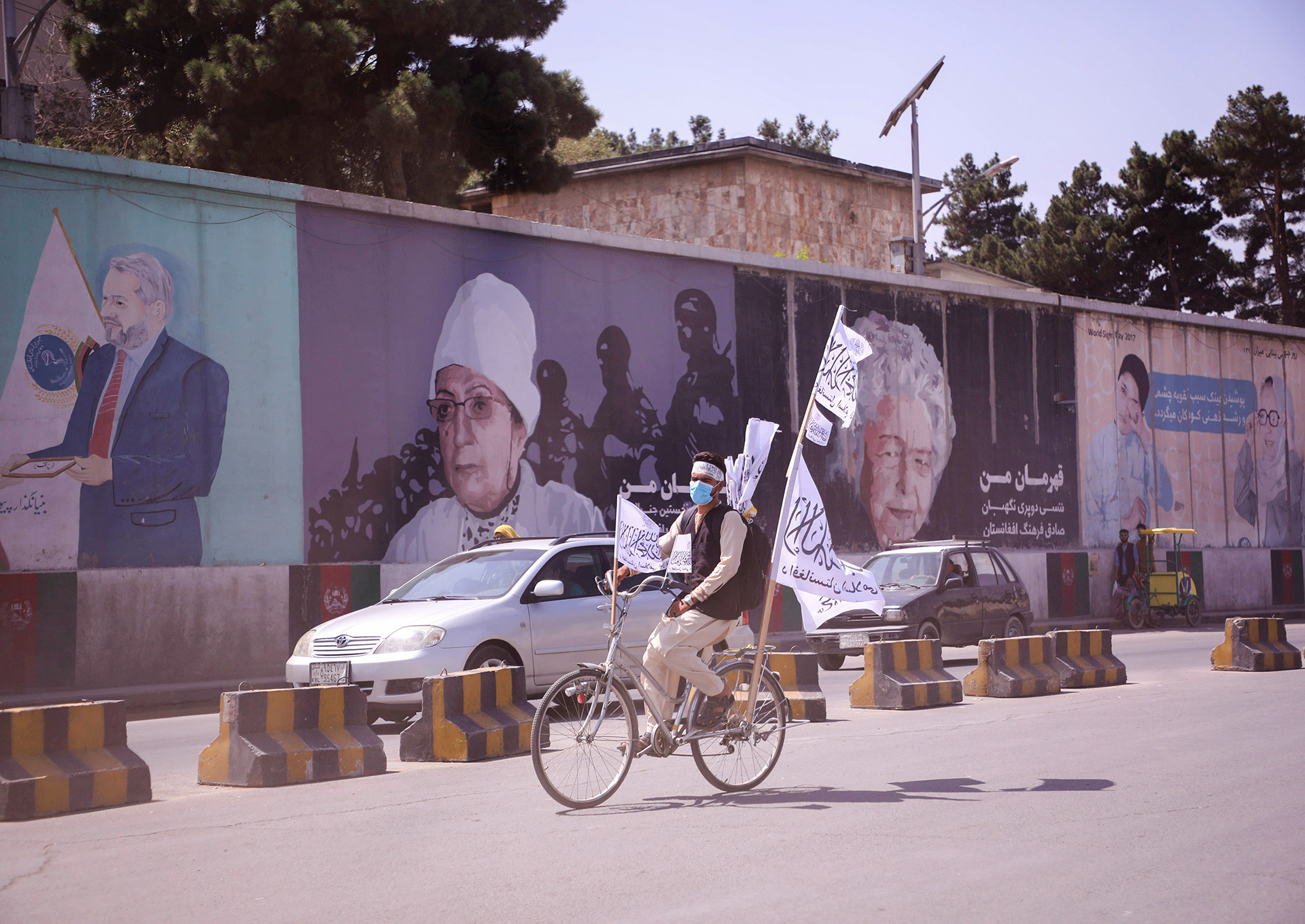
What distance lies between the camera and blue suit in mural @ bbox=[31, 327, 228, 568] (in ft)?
56.6

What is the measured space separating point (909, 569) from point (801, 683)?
7.69m

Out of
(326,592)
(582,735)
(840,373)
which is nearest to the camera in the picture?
(582,735)

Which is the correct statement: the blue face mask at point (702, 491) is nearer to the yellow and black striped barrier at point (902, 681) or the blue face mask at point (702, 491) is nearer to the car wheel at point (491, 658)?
the car wheel at point (491, 658)

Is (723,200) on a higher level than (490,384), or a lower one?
higher

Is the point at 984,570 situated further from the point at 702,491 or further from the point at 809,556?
the point at 702,491

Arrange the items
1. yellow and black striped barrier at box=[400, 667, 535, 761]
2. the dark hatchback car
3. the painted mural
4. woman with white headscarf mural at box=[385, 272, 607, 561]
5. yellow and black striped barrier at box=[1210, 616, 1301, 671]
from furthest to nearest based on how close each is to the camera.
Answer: woman with white headscarf mural at box=[385, 272, 607, 561] < the painted mural < the dark hatchback car < yellow and black striped barrier at box=[1210, 616, 1301, 671] < yellow and black striped barrier at box=[400, 667, 535, 761]

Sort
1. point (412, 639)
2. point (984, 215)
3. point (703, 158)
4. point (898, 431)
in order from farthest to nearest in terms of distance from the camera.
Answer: point (984, 215) < point (703, 158) < point (898, 431) < point (412, 639)

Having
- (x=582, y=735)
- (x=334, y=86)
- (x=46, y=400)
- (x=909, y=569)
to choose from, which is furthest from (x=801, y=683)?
(x=334, y=86)

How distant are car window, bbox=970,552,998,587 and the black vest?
12.3m

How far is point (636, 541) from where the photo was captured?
8.84 meters

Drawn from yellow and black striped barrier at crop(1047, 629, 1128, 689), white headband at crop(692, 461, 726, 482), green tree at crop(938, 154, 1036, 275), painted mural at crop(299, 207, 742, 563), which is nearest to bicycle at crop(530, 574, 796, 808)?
white headband at crop(692, 461, 726, 482)

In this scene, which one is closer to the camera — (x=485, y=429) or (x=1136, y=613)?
(x=485, y=429)

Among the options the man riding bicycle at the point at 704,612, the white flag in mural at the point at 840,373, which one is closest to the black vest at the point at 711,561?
the man riding bicycle at the point at 704,612

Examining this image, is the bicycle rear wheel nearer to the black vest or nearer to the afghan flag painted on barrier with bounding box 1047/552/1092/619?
the black vest
